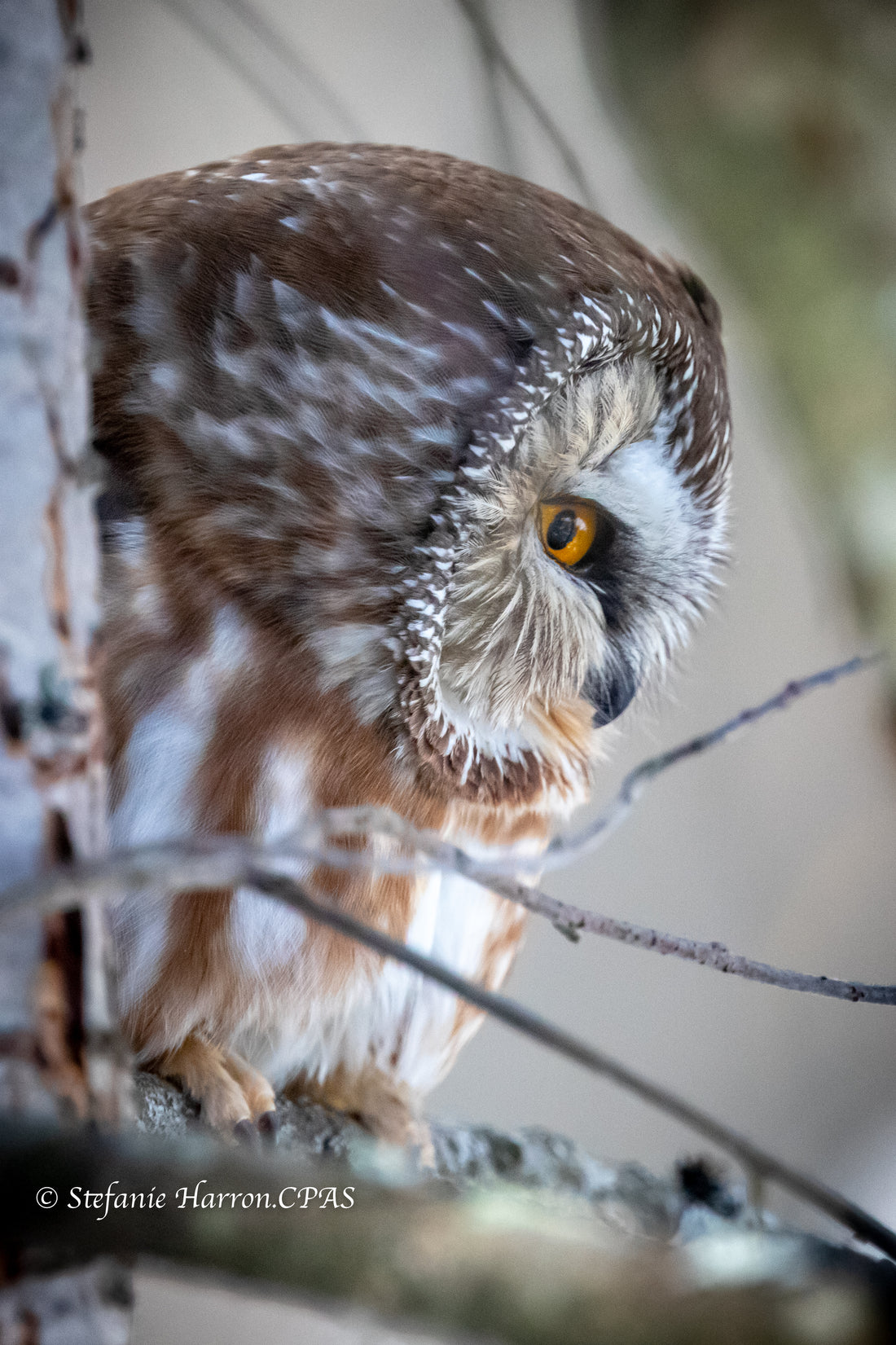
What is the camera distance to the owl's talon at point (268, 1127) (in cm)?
91

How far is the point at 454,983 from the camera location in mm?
405

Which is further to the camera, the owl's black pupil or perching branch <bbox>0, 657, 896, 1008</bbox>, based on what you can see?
the owl's black pupil

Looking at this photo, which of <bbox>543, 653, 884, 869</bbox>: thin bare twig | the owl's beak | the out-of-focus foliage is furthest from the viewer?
the owl's beak

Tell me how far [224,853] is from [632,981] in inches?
40.9

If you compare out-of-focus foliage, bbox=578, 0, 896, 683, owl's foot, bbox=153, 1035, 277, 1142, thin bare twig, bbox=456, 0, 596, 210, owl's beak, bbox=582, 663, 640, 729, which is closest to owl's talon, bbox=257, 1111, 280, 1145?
owl's foot, bbox=153, 1035, 277, 1142

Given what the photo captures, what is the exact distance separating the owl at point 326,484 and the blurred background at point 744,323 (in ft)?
0.18

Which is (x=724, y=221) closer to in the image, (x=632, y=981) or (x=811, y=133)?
(x=811, y=133)

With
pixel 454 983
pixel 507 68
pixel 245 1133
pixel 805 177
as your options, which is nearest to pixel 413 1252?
pixel 454 983

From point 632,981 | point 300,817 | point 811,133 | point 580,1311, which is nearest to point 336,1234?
point 580,1311

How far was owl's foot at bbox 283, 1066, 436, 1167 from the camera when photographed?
1.07 metres

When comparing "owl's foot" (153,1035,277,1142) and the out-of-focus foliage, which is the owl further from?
the out-of-focus foliage

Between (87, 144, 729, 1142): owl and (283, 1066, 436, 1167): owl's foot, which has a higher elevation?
(87, 144, 729, 1142): owl

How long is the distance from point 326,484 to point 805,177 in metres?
0.46

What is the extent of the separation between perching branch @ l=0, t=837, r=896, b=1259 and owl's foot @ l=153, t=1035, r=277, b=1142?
1.83 feet
